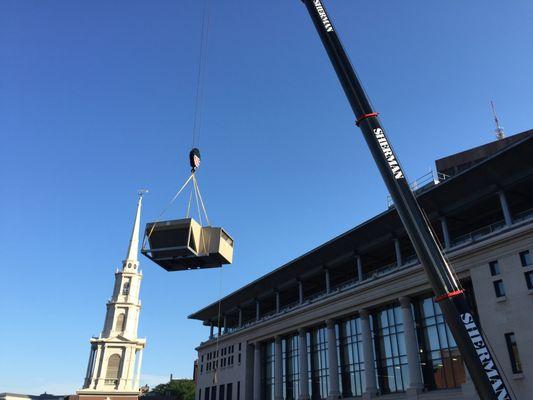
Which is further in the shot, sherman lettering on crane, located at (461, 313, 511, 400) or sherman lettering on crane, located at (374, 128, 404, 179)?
sherman lettering on crane, located at (374, 128, 404, 179)

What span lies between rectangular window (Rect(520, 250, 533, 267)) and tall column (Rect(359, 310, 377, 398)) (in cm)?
1993

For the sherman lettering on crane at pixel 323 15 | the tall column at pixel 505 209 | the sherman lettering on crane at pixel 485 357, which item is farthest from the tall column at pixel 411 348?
the sherman lettering on crane at pixel 323 15

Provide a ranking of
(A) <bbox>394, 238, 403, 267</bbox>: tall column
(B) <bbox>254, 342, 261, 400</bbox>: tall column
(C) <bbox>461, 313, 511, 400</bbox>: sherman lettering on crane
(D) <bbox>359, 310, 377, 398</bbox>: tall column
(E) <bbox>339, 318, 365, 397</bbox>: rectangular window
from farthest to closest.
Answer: (B) <bbox>254, 342, 261, 400</bbox>: tall column < (E) <bbox>339, 318, 365, 397</bbox>: rectangular window < (D) <bbox>359, 310, 377, 398</bbox>: tall column < (A) <bbox>394, 238, 403, 267</bbox>: tall column < (C) <bbox>461, 313, 511, 400</bbox>: sherman lettering on crane

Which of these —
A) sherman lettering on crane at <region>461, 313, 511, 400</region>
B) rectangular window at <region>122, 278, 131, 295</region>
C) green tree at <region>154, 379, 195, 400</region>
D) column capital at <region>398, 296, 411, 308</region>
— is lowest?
sherman lettering on crane at <region>461, 313, 511, 400</region>

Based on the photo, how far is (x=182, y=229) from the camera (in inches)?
799

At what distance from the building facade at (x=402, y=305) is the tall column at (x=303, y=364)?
130 mm

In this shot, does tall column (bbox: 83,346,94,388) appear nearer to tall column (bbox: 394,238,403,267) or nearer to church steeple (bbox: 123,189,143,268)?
church steeple (bbox: 123,189,143,268)

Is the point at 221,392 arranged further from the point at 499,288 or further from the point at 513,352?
the point at 513,352

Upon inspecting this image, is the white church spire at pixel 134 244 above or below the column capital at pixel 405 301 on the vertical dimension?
above

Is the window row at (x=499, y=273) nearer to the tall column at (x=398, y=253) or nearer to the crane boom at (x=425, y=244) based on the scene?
the tall column at (x=398, y=253)

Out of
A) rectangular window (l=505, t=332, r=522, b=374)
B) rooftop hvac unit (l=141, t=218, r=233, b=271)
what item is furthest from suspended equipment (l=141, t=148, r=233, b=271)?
rectangular window (l=505, t=332, r=522, b=374)

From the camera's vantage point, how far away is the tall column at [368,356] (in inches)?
1996

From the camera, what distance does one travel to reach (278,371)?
68.2 metres

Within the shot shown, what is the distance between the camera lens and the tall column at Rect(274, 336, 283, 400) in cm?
6669
